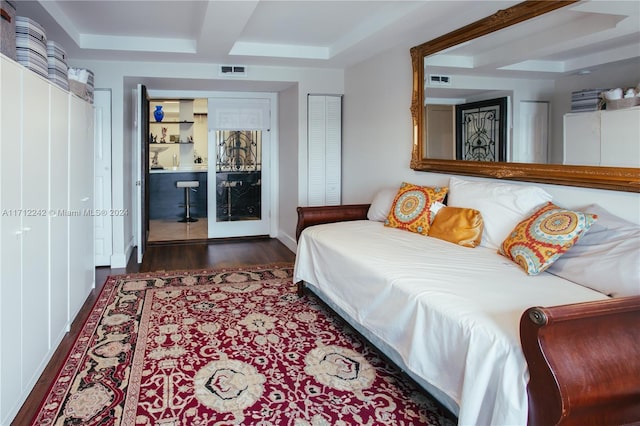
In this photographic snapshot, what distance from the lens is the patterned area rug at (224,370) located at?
2.17 m

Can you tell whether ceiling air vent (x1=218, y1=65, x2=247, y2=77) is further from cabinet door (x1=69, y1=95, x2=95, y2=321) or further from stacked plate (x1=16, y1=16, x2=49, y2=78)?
stacked plate (x1=16, y1=16, x2=49, y2=78)

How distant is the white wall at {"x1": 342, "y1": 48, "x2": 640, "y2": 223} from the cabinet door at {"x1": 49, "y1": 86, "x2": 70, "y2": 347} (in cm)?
277

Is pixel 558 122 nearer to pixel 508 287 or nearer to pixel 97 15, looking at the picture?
pixel 508 287

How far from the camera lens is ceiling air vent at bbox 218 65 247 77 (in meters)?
5.32

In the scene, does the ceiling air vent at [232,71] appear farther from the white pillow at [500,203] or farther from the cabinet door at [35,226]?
the white pillow at [500,203]

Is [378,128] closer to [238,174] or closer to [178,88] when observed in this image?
[238,174]

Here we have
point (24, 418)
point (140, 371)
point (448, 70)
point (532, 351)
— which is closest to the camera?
point (532, 351)

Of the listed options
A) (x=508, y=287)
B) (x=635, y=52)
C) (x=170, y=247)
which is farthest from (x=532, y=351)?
(x=170, y=247)

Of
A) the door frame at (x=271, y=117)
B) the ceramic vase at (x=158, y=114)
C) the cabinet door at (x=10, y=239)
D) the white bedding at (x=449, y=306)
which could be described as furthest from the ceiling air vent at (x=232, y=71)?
the cabinet door at (x=10, y=239)

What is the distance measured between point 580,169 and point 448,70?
1.54 m

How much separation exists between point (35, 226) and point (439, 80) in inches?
121

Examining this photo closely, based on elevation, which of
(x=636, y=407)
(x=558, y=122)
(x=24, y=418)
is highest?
(x=558, y=122)

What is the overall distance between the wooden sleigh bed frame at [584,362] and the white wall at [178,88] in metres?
4.36

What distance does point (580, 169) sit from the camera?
2.62 m
